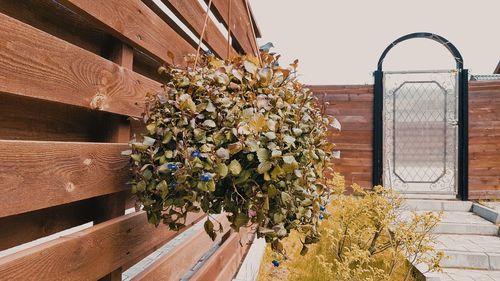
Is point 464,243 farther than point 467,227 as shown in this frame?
No

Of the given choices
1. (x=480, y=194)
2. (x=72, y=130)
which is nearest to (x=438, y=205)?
(x=480, y=194)

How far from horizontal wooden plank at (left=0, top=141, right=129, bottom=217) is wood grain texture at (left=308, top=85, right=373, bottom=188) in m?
5.00

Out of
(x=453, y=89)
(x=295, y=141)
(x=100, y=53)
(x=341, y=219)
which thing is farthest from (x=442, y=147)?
(x=100, y=53)

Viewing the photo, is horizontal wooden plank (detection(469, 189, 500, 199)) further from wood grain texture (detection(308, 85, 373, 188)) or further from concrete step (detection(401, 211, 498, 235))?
wood grain texture (detection(308, 85, 373, 188))

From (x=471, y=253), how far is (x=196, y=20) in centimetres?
348

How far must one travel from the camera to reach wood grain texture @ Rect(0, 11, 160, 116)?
0.64 metres

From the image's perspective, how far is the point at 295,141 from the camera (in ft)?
3.35

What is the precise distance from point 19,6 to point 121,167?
19.9 inches

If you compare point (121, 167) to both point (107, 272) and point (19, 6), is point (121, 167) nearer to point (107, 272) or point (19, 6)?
point (107, 272)

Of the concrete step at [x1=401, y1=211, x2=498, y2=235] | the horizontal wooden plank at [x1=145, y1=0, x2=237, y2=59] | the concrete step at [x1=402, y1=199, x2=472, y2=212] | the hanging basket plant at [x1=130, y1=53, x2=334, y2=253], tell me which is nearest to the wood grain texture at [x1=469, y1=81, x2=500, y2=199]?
the concrete step at [x1=402, y1=199, x2=472, y2=212]

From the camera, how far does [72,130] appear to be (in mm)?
902

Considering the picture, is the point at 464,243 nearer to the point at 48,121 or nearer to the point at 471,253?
the point at 471,253

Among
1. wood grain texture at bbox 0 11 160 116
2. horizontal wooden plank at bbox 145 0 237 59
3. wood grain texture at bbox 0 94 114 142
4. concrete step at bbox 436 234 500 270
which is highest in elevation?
horizontal wooden plank at bbox 145 0 237 59

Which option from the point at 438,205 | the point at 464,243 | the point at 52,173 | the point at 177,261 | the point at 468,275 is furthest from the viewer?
the point at 438,205
